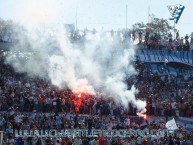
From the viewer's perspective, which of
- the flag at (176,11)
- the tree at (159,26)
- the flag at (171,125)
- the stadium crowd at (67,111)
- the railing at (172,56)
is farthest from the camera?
the tree at (159,26)

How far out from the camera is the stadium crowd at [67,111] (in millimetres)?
26047

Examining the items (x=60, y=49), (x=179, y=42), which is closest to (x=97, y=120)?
(x=60, y=49)

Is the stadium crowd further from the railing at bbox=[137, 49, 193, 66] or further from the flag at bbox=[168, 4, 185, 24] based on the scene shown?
the flag at bbox=[168, 4, 185, 24]

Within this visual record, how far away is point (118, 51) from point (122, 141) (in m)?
17.0

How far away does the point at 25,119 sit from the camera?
89.1 ft

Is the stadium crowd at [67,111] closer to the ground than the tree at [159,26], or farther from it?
closer to the ground

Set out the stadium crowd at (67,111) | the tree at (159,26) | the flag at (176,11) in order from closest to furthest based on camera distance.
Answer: the stadium crowd at (67,111), the flag at (176,11), the tree at (159,26)

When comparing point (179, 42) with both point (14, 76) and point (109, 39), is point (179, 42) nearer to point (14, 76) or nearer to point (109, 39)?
point (109, 39)

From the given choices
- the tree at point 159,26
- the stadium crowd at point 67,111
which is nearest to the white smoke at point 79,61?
the stadium crowd at point 67,111

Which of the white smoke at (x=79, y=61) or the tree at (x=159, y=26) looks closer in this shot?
the white smoke at (x=79, y=61)

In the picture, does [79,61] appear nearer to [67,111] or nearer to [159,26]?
[67,111]

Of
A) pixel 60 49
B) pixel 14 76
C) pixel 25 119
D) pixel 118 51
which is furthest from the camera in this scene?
pixel 118 51

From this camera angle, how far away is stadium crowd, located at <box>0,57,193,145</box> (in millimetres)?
26047

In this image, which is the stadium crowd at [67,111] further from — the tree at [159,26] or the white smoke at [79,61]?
the tree at [159,26]
